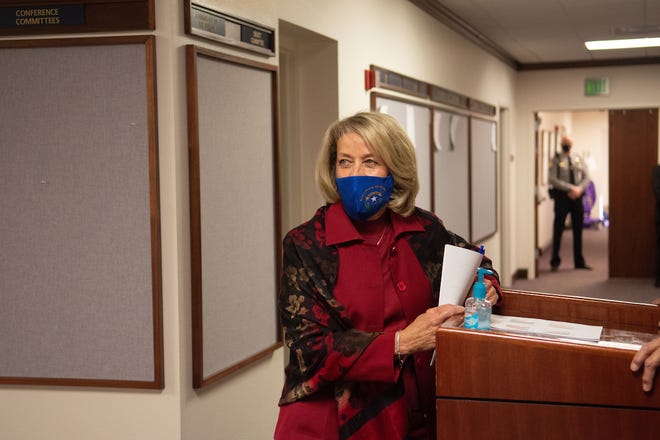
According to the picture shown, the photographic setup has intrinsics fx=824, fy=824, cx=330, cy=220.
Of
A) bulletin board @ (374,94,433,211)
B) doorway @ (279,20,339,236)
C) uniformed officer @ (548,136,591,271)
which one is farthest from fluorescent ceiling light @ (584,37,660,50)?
doorway @ (279,20,339,236)

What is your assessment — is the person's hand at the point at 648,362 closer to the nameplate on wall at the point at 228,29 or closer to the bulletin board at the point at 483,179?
the nameplate on wall at the point at 228,29

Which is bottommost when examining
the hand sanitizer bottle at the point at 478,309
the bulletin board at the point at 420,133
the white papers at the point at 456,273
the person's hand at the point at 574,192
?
the hand sanitizer bottle at the point at 478,309

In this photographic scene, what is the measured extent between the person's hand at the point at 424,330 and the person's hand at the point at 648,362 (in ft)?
1.31

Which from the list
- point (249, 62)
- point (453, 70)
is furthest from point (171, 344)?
point (453, 70)

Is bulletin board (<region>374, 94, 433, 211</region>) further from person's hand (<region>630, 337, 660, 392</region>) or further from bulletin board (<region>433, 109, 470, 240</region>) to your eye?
person's hand (<region>630, 337, 660, 392</region>)

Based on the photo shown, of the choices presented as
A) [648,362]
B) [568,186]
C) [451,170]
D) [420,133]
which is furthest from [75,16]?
[568,186]

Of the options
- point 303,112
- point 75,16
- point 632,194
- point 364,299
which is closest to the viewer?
point 364,299

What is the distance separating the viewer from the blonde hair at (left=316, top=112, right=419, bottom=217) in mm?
2014

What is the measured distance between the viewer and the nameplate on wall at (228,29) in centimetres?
318

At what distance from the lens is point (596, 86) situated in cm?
1088

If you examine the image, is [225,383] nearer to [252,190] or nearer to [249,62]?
[252,190]

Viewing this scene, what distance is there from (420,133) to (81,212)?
3.72 metres

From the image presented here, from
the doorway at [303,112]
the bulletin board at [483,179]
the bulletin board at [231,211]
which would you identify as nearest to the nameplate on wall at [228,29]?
the bulletin board at [231,211]

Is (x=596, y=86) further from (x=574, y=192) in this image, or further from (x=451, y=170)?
(x=451, y=170)
